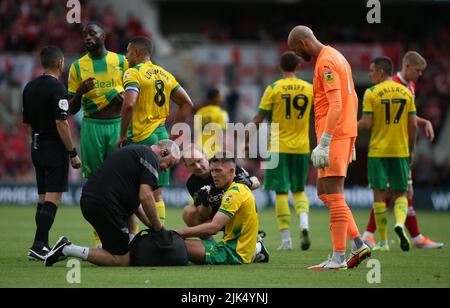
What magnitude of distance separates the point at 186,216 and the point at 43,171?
180 centimetres

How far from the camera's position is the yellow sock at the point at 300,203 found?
13.4 metres

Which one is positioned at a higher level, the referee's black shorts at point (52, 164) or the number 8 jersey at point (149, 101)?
the number 8 jersey at point (149, 101)

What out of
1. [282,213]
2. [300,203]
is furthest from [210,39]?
[282,213]

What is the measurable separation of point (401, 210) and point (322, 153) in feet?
13.2

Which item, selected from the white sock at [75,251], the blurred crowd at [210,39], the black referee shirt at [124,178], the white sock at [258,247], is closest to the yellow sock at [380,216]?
the white sock at [258,247]

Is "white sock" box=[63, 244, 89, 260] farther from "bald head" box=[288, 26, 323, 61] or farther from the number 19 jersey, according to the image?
the number 19 jersey

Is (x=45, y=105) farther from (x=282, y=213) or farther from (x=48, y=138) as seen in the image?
(x=282, y=213)

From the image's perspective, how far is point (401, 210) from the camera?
12898 mm

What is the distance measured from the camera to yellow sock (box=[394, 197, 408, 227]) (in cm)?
1272

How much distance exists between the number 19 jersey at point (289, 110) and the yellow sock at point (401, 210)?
1580 millimetres

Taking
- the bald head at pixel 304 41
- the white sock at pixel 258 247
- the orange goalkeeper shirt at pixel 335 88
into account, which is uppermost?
the bald head at pixel 304 41

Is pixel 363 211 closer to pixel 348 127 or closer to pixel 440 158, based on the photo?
pixel 440 158

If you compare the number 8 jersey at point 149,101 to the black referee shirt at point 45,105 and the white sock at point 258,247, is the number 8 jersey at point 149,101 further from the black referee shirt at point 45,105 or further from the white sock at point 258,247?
the white sock at point 258,247

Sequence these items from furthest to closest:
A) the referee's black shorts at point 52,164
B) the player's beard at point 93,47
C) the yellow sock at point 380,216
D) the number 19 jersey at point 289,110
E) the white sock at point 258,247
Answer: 1. the number 19 jersey at point 289,110
2. the yellow sock at point 380,216
3. the player's beard at point 93,47
4. the referee's black shorts at point 52,164
5. the white sock at point 258,247
